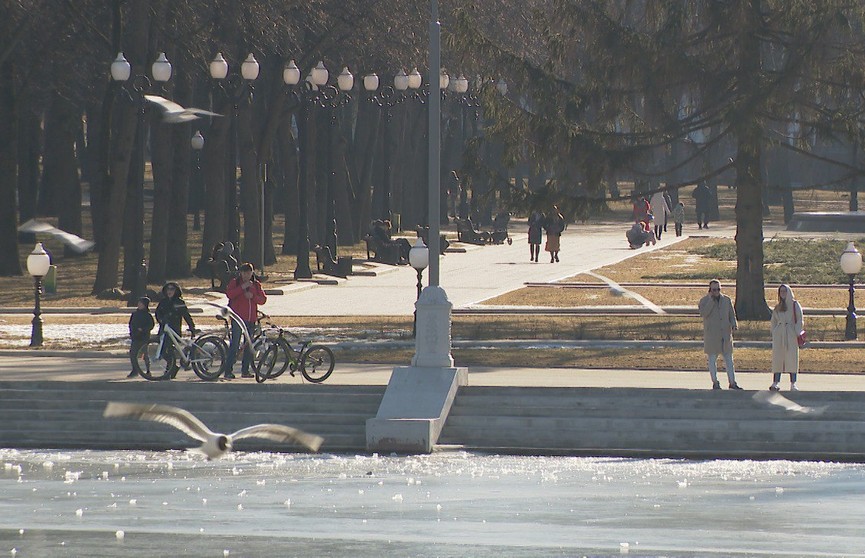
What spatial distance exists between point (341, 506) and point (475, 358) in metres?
10.0

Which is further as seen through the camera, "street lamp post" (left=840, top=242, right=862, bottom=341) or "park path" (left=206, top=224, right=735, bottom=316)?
"park path" (left=206, top=224, right=735, bottom=316)

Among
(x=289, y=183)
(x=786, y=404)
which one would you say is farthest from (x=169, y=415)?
(x=289, y=183)

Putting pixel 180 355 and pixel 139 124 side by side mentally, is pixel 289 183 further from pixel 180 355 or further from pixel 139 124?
pixel 180 355

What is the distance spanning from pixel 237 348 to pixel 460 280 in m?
21.6

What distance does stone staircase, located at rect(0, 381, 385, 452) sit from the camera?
2338 centimetres

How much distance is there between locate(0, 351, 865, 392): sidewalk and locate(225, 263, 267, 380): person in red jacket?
0.96ft

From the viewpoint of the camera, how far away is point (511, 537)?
17391mm

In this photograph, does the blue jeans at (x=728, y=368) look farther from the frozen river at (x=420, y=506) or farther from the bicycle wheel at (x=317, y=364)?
the bicycle wheel at (x=317, y=364)

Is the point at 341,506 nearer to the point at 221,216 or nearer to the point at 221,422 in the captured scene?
the point at 221,422

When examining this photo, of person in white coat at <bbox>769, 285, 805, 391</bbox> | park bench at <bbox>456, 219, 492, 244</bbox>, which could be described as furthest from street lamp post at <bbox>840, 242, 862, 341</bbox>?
park bench at <bbox>456, 219, 492, 244</bbox>

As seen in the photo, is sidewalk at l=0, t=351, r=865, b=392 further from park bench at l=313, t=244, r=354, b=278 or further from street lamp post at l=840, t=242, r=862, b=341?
park bench at l=313, t=244, r=354, b=278

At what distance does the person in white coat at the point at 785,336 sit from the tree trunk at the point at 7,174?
85.1 ft

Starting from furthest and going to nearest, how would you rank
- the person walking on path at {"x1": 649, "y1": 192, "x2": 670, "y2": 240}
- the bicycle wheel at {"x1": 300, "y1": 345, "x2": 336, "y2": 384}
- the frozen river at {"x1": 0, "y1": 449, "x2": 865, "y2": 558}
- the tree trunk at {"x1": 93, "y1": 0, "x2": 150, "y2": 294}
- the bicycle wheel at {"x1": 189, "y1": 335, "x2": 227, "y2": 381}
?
1. the person walking on path at {"x1": 649, "y1": 192, "x2": 670, "y2": 240}
2. the tree trunk at {"x1": 93, "y1": 0, "x2": 150, "y2": 294}
3. the bicycle wheel at {"x1": 300, "y1": 345, "x2": 336, "y2": 384}
4. the bicycle wheel at {"x1": 189, "y1": 335, "x2": 227, "y2": 381}
5. the frozen river at {"x1": 0, "y1": 449, "x2": 865, "y2": 558}

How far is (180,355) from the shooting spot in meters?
25.1
